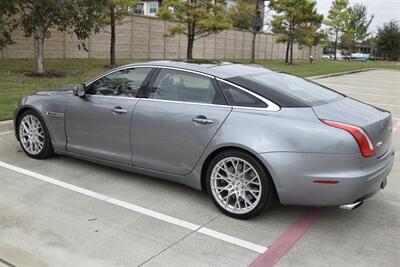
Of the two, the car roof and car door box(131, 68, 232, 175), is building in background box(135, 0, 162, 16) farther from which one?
car door box(131, 68, 232, 175)

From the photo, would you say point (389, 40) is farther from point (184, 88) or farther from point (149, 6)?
point (184, 88)

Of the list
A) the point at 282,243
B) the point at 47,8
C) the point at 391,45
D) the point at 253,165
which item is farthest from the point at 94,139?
the point at 391,45

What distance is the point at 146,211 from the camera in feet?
14.4

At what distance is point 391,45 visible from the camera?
202 ft

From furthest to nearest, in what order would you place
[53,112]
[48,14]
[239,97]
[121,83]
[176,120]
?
1. [48,14]
2. [53,112]
3. [121,83]
4. [176,120]
5. [239,97]

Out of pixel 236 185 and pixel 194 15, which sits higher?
pixel 194 15

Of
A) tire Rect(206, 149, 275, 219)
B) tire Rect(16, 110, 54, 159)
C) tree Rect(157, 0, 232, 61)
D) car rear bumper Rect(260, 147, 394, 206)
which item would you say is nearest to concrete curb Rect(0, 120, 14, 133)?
tire Rect(16, 110, 54, 159)

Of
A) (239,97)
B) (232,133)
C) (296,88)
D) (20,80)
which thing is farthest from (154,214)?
(20,80)

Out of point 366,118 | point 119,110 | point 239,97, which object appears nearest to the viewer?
point 366,118

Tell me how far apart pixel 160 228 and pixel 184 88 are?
5.04ft

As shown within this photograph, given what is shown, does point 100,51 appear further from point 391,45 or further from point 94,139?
point 391,45

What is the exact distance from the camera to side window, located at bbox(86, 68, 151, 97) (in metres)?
5.05

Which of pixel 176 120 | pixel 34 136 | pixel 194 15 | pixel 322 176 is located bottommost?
pixel 34 136

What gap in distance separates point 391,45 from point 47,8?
57.7 metres
